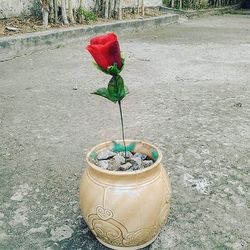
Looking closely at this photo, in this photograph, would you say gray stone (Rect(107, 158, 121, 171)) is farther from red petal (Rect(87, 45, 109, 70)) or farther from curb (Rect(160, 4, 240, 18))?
curb (Rect(160, 4, 240, 18))

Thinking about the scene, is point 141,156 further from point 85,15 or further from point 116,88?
point 85,15

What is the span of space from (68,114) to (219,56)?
3.19 meters

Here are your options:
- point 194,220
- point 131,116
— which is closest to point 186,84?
point 131,116

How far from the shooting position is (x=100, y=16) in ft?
27.5

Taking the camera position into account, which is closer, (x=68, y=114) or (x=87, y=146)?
(x=87, y=146)

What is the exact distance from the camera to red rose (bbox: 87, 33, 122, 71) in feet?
4.90

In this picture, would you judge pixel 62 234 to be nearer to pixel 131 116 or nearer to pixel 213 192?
pixel 213 192

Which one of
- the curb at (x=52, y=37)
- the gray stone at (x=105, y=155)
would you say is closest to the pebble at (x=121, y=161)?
the gray stone at (x=105, y=155)

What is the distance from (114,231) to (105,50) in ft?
2.43

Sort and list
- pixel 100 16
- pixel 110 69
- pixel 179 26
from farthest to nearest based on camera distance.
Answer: pixel 179 26
pixel 100 16
pixel 110 69

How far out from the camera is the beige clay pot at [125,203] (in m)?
1.61

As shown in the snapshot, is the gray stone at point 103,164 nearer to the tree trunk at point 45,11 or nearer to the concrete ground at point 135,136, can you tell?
the concrete ground at point 135,136

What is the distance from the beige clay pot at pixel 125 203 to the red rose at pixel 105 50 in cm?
43

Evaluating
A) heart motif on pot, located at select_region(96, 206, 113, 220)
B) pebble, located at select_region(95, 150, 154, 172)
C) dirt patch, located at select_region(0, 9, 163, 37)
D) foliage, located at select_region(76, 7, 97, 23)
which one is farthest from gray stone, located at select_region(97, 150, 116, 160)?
foliage, located at select_region(76, 7, 97, 23)
